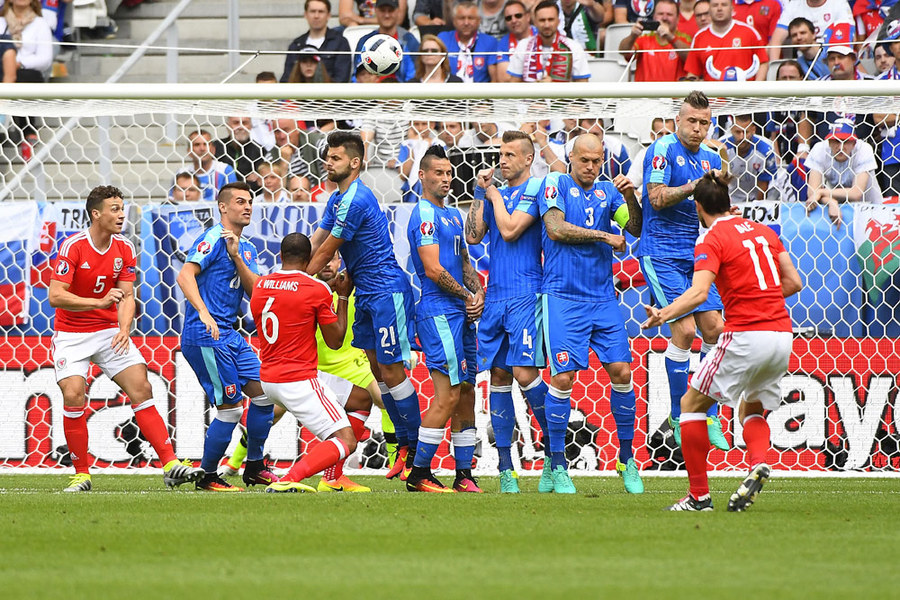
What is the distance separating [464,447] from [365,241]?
5.27ft

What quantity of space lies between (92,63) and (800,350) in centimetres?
1005

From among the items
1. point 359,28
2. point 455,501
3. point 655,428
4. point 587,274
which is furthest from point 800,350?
point 359,28

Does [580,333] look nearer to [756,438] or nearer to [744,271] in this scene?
[756,438]

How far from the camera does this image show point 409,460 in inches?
349

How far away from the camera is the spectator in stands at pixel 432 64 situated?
13.0 meters

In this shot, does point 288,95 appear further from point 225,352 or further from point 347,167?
point 225,352

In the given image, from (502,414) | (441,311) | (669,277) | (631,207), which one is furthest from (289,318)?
(669,277)

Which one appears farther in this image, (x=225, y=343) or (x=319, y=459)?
(x=225, y=343)

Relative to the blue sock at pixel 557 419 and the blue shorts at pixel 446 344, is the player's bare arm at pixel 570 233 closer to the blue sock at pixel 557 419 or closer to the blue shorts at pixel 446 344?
the blue shorts at pixel 446 344

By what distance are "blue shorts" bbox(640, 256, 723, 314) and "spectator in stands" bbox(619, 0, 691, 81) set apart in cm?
458

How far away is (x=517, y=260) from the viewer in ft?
27.2

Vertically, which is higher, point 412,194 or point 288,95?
point 288,95

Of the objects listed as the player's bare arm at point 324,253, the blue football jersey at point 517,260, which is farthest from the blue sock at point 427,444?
the player's bare arm at point 324,253

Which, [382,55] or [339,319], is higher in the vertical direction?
[382,55]
